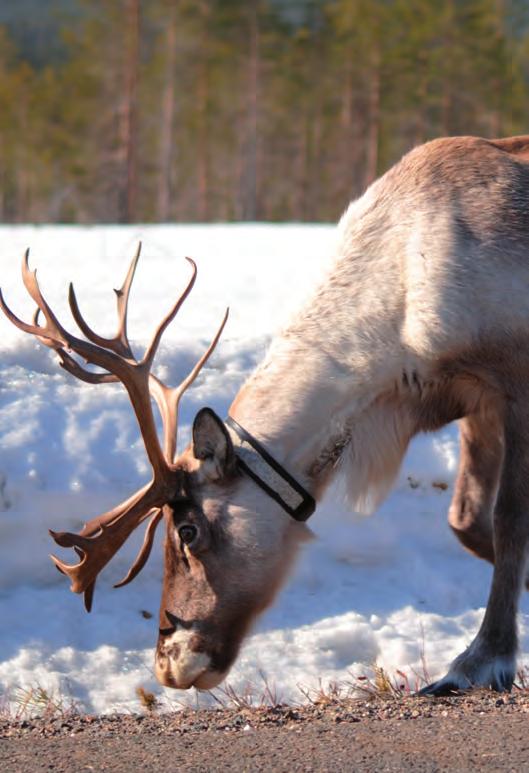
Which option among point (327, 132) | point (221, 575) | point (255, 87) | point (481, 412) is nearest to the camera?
point (221, 575)

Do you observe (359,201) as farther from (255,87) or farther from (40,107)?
(40,107)

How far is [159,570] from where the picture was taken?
5.77m

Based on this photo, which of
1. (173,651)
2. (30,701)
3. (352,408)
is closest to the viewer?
(173,651)

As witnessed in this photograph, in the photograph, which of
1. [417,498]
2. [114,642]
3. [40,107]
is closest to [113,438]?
[114,642]

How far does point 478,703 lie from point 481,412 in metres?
1.24

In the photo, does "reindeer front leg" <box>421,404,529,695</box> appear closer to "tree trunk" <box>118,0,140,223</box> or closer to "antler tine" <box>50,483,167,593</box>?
"antler tine" <box>50,483,167,593</box>

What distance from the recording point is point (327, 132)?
35750mm

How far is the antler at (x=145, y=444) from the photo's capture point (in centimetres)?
405

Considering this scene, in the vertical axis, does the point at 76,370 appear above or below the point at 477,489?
above

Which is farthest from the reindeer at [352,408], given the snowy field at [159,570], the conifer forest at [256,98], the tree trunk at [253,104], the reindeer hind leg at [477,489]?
the tree trunk at [253,104]

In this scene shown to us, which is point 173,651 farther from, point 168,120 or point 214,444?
point 168,120

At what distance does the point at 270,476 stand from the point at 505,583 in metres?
0.87

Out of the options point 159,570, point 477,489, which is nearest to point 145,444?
point 477,489

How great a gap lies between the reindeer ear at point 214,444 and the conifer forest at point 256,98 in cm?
2053
